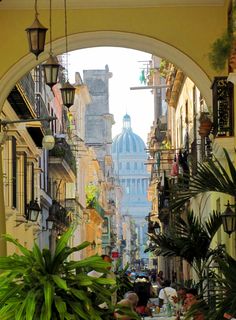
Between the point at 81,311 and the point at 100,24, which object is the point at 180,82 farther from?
the point at 81,311

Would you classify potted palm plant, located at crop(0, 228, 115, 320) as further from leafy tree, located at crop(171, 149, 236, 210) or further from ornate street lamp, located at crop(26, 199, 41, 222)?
ornate street lamp, located at crop(26, 199, 41, 222)

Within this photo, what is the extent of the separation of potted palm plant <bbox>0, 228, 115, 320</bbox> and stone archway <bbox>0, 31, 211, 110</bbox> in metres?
7.99

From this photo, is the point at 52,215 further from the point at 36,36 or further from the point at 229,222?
the point at 36,36

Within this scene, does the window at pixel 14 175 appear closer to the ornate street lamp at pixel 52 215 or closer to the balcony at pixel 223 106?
the ornate street lamp at pixel 52 215

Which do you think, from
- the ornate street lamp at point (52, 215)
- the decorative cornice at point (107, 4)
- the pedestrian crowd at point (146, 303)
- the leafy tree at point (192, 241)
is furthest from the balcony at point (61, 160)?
the leafy tree at point (192, 241)

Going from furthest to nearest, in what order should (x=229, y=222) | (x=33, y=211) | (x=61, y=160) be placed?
(x=61, y=160) < (x=33, y=211) < (x=229, y=222)

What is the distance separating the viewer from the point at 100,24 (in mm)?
18000

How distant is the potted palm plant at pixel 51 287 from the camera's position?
9.63 metres

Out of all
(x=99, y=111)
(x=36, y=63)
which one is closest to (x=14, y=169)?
(x=36, y=63)

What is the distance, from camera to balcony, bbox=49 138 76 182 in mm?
38375

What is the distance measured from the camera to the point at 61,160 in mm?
38938

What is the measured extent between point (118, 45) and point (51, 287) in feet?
29.3

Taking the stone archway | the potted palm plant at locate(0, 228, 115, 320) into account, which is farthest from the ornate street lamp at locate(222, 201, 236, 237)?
the potted palm plant at locate(0, 228, 115, 320)

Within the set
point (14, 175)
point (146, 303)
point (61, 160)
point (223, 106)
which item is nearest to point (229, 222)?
point (223, 106)
